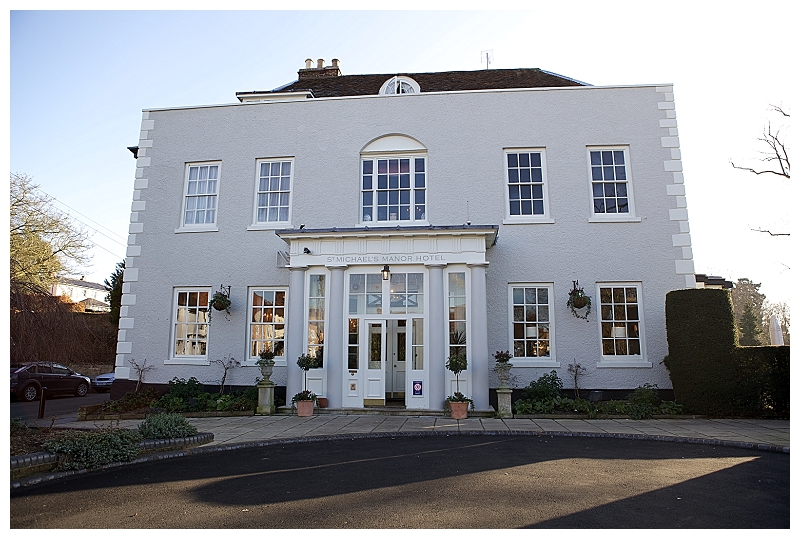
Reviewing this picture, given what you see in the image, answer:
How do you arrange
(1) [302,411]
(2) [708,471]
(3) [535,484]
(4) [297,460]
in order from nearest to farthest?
(3) [535,484]
(2) [708,471]
(4) [297,460]
(1) [302,411]

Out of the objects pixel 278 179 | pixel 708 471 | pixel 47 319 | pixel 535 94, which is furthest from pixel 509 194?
pixel 47 319

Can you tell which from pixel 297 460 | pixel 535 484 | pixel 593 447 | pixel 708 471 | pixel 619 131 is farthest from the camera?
pixel 619 131

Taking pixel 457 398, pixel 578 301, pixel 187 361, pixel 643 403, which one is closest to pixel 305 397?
pixel 457 398

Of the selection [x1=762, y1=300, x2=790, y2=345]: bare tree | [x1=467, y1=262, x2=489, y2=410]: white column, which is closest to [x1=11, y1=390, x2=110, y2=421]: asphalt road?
[x1=467, y1=262, x2=489, y2=410]: white column

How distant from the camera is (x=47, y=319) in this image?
749 cm

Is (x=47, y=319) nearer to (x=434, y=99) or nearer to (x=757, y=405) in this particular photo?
(x=434, y=99)

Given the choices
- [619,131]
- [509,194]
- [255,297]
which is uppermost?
[619,131]

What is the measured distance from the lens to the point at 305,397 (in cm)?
1217

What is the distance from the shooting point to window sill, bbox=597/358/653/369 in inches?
509

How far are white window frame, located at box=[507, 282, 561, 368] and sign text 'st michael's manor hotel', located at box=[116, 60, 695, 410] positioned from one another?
0.04 meters

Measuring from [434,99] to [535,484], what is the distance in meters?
11.1

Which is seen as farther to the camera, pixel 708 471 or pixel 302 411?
pixel 302 411

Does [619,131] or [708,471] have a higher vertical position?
[619,131]

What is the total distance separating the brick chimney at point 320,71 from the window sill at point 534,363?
533 inches
